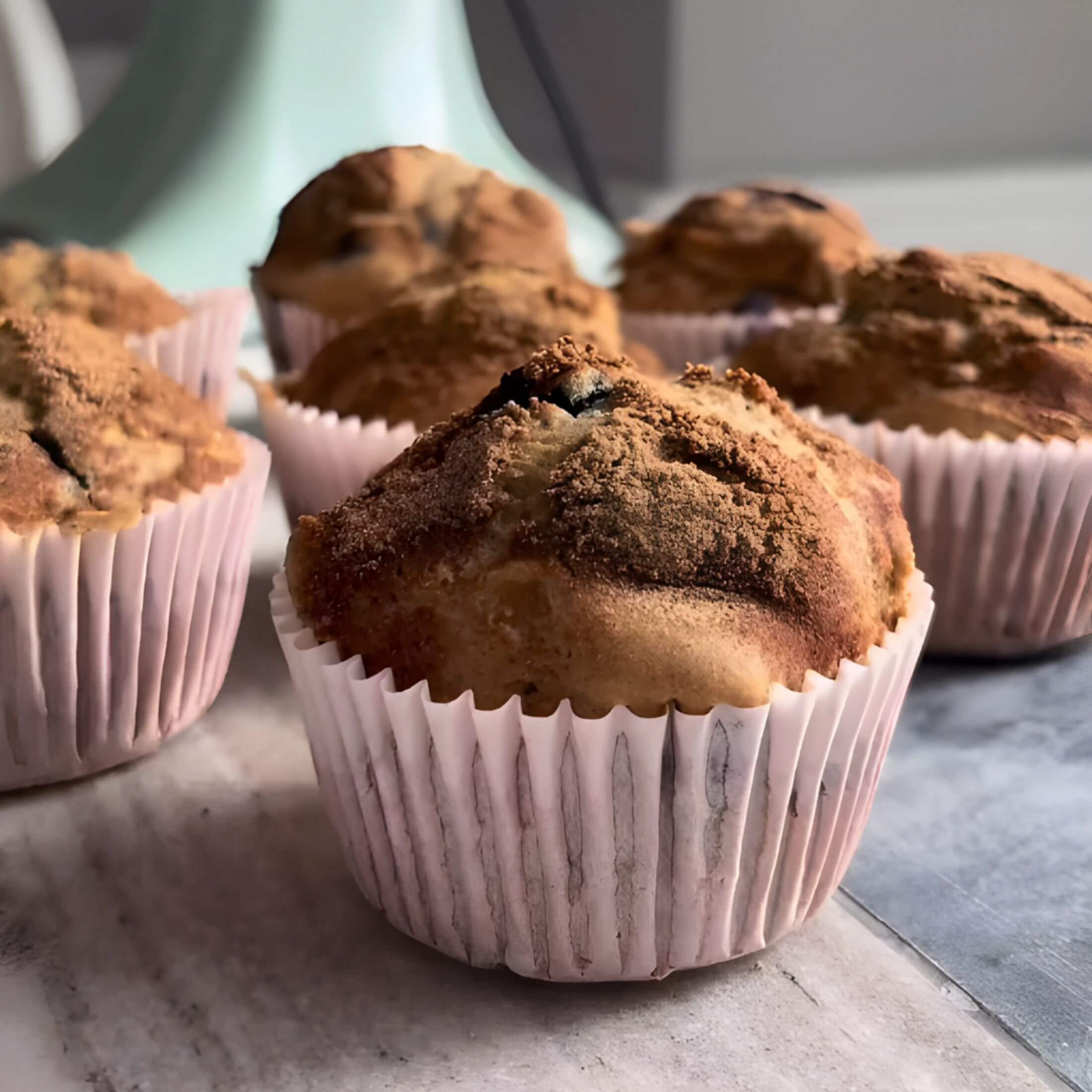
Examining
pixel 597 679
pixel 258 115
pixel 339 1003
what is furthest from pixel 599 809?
pixel 258 115

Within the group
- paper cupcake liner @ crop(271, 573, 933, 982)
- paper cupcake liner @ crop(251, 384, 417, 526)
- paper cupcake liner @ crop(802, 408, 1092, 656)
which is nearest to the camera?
paper cupcake liner @ crop(271, 573, 933, 982)

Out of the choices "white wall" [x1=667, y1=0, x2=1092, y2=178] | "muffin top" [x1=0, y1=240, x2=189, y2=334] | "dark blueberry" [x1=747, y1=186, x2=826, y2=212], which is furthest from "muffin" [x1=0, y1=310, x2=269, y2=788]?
"white wall" [x1=667, y1=0, x2=1092, y2=178]

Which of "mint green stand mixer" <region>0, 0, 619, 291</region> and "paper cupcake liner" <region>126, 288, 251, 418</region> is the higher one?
"mint green stand mixer" <region>0, 0, 619, 291</region>

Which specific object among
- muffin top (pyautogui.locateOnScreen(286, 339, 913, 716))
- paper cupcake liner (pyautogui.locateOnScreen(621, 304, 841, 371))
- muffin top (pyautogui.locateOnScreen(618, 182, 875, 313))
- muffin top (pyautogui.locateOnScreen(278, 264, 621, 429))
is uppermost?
muffin top (pyautogui.locateOnScreen(286, 339, 913, 716))

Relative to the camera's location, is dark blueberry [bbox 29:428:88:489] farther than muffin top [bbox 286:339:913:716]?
Yes

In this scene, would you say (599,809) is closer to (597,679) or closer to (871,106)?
(597,679)

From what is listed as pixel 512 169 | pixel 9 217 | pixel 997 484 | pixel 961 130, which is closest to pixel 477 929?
pixel 997 484

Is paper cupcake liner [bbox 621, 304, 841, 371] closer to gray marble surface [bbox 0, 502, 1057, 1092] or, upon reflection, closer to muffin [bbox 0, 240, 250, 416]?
muffin [bbox 0, 240, 250, 416]

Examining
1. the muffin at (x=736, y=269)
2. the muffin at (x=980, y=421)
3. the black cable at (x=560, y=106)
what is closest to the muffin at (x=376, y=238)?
the muffin at (x=736, y=269)

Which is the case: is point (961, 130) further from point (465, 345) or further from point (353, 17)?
point (465, 345)
